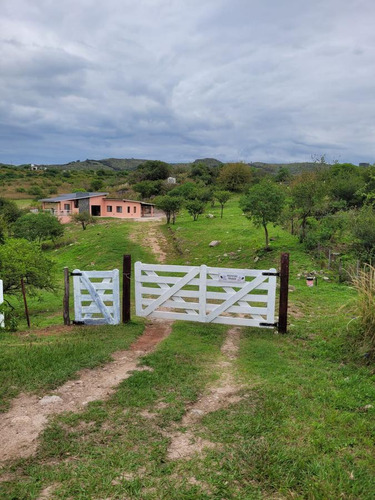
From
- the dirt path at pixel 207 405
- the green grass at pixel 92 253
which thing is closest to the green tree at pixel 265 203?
the green grass at pixel 92 253

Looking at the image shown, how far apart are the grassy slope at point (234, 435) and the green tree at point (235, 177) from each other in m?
54.0

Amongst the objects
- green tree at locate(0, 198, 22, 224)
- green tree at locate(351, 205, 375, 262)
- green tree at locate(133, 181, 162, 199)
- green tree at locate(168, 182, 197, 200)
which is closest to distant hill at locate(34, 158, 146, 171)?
green tree at locate(133, 181, 162, 199)

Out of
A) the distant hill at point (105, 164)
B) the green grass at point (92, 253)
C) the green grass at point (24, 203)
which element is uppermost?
the distant hill at point (105, 164)

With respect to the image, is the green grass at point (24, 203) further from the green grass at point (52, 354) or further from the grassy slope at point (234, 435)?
the grassy slope at point (234, 435)

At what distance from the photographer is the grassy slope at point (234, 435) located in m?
3.27

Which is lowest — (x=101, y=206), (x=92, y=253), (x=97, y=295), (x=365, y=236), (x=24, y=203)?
(x=92, y=253)

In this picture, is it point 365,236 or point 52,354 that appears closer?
point 52,354

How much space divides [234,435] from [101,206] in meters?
50.5

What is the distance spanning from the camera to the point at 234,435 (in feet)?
13.4

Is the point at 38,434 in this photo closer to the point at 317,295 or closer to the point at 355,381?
the point at 355,381

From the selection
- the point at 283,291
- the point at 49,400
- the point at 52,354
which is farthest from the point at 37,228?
the point at 49,400

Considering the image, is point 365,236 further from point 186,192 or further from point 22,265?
point 186,192

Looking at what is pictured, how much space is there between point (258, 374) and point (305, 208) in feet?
56.7

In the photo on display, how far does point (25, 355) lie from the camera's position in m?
6.18
